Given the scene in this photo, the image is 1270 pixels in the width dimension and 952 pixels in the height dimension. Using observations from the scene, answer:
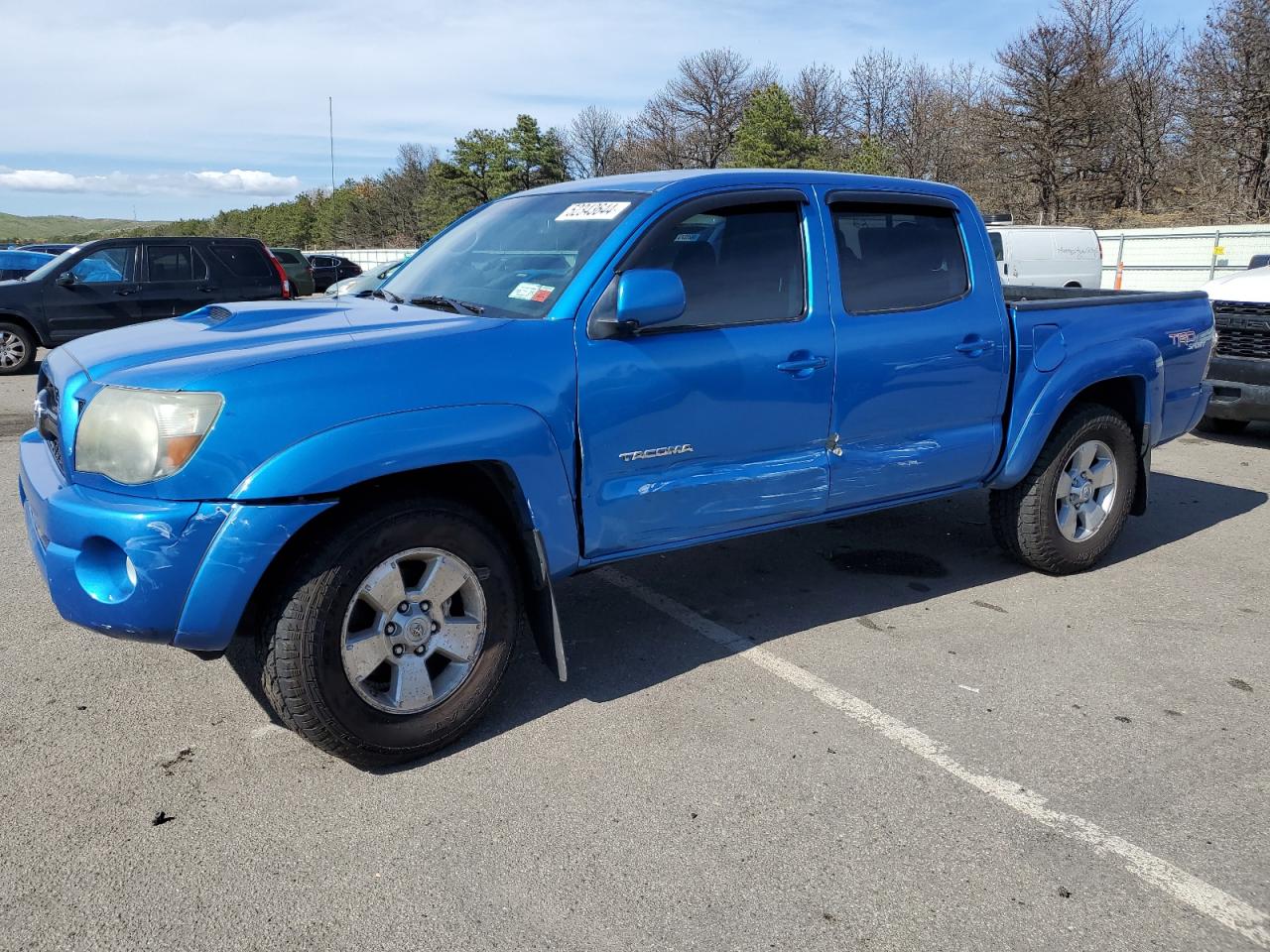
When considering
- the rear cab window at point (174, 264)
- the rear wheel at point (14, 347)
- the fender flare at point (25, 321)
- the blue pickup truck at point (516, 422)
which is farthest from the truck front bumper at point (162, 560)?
the rear wheel at point (14, 347)

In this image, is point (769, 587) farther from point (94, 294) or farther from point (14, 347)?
point (14, 347)

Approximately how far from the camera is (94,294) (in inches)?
537

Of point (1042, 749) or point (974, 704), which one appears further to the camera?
point (974, 704)

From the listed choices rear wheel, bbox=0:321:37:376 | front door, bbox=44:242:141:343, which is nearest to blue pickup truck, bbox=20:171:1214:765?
front door, bbox=44:242:141:343

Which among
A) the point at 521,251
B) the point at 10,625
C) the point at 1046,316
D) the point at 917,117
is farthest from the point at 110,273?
the point at 917,117

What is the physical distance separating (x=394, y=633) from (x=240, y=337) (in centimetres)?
108

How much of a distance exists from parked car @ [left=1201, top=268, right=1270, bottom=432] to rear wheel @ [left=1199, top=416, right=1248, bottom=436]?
86 centimetres

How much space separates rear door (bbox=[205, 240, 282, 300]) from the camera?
14.1m

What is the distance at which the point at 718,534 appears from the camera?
3867mm

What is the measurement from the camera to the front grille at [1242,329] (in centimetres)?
805

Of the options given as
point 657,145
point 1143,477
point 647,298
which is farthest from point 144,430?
point 657,145

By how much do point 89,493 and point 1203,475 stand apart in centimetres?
740

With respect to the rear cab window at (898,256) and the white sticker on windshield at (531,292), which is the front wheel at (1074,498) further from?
the white sticker on windshield at (531,292)

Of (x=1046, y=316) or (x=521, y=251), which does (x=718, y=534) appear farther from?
(x=1046, y=316)
